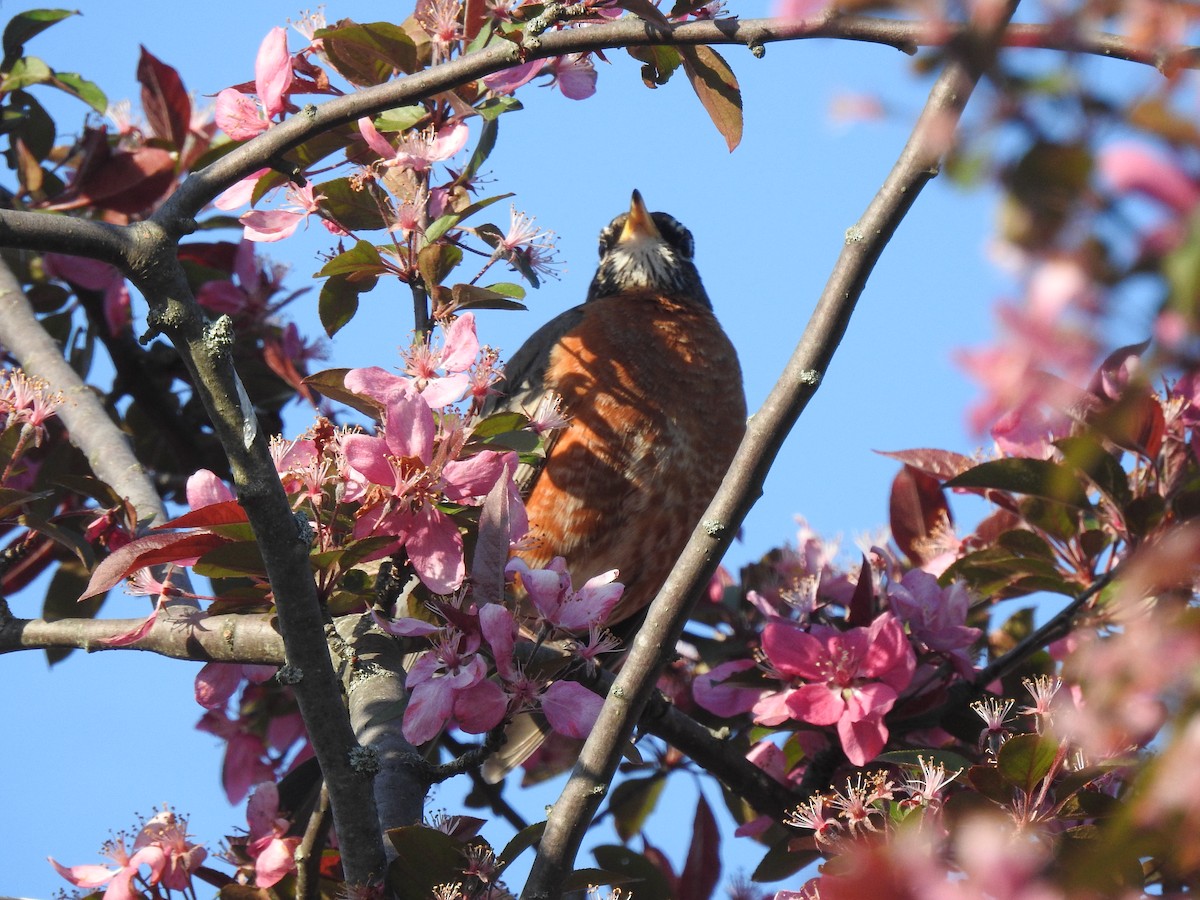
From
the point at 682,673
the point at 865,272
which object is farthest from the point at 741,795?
the point at 865,272

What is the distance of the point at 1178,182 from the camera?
29.1 inches

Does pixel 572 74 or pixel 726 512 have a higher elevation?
pixel 572 74

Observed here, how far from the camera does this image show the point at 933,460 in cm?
352

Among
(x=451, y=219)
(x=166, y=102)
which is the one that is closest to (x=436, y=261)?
(x=451, y=219)

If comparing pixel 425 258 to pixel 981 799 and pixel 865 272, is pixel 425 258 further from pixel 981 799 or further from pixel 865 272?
pixel 981 799

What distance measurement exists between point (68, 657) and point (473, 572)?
2104 millimetres

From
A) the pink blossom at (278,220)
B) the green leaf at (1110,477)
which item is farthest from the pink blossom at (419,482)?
the green leaf at (1110,477)

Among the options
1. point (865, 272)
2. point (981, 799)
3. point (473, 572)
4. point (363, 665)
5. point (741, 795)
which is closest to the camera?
point (865, 272)

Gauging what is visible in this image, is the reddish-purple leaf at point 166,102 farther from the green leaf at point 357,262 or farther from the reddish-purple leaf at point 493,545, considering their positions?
the reddish-purple leaf at point 493,545

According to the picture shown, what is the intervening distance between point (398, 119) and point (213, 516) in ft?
3.44

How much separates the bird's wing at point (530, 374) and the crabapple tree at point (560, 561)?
800 mm

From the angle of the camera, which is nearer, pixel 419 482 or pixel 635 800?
pixel 419 482

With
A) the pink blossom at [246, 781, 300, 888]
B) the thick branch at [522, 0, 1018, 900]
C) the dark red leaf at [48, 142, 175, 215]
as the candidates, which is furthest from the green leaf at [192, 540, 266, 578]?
the dark red leaf at [48, 142, 175, 215]

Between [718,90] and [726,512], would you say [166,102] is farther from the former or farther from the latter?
[726,512]
